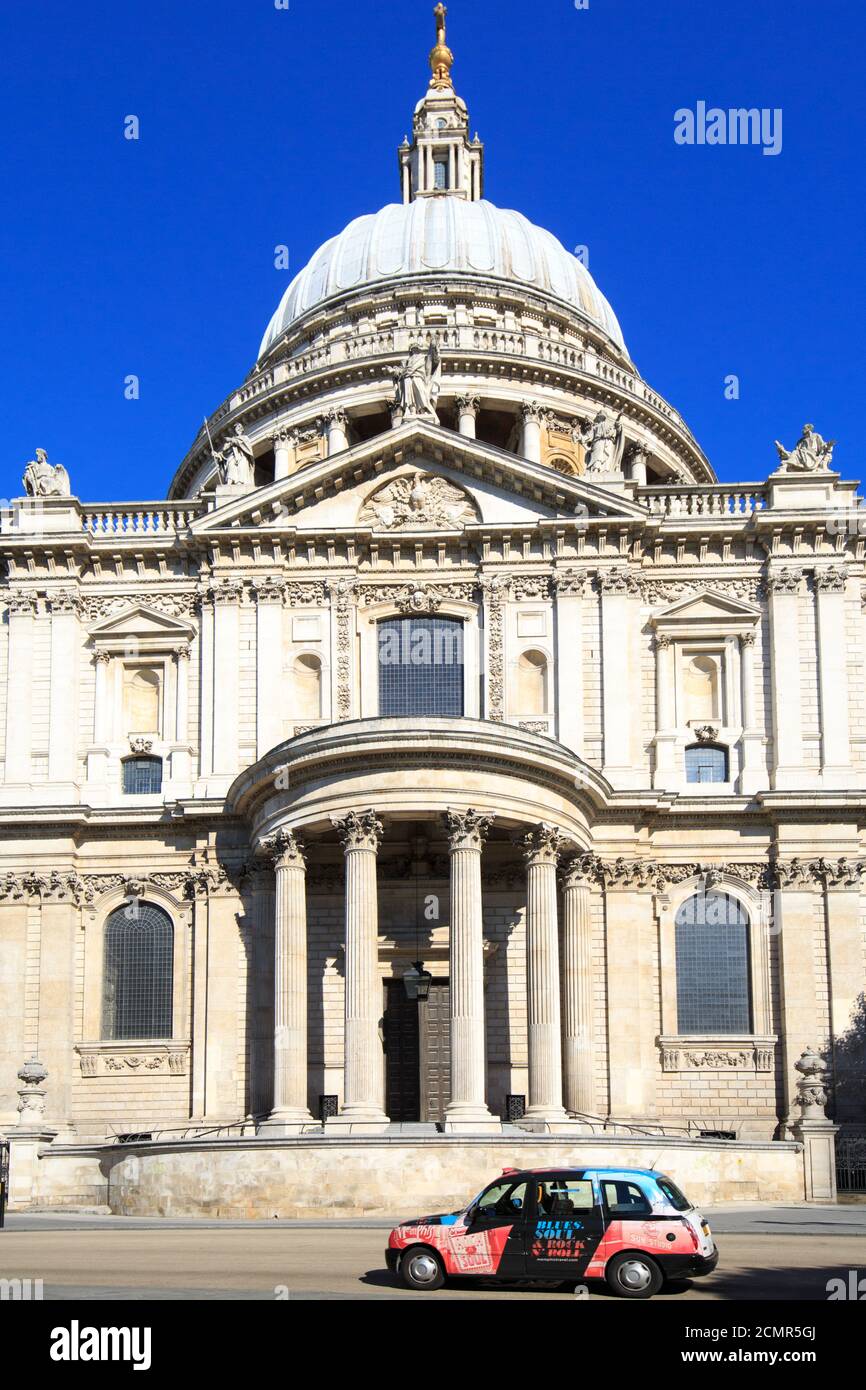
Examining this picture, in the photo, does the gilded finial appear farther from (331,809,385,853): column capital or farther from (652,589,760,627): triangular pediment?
(331,809,385,853): column capital

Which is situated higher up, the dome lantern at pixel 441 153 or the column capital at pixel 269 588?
the dome lantern at pixel 441 153

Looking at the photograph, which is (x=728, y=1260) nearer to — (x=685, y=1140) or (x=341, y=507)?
(x=685, y=1140)

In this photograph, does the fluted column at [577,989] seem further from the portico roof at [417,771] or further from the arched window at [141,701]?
the arched window at [141,701]

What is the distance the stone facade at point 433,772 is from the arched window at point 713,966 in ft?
0.95

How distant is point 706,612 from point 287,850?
14.7m

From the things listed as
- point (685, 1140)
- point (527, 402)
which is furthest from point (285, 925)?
point (527, 402)

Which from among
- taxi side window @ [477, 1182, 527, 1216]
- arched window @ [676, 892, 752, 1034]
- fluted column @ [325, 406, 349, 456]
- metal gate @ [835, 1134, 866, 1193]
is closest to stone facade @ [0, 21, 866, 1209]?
arched window @ [676, 892, 752, 1034]

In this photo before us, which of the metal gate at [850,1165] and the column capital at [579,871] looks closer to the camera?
the metal gate at [850,1165]

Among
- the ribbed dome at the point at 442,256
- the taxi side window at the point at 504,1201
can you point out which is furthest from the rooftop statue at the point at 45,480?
the taxi side window at the point at 504,1201

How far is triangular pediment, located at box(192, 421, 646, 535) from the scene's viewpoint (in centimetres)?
5119

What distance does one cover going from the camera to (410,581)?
169 ft

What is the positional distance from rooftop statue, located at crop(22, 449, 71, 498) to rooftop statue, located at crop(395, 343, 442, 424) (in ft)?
34.1

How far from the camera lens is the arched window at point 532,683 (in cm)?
5050

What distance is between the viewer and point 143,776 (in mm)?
51469
